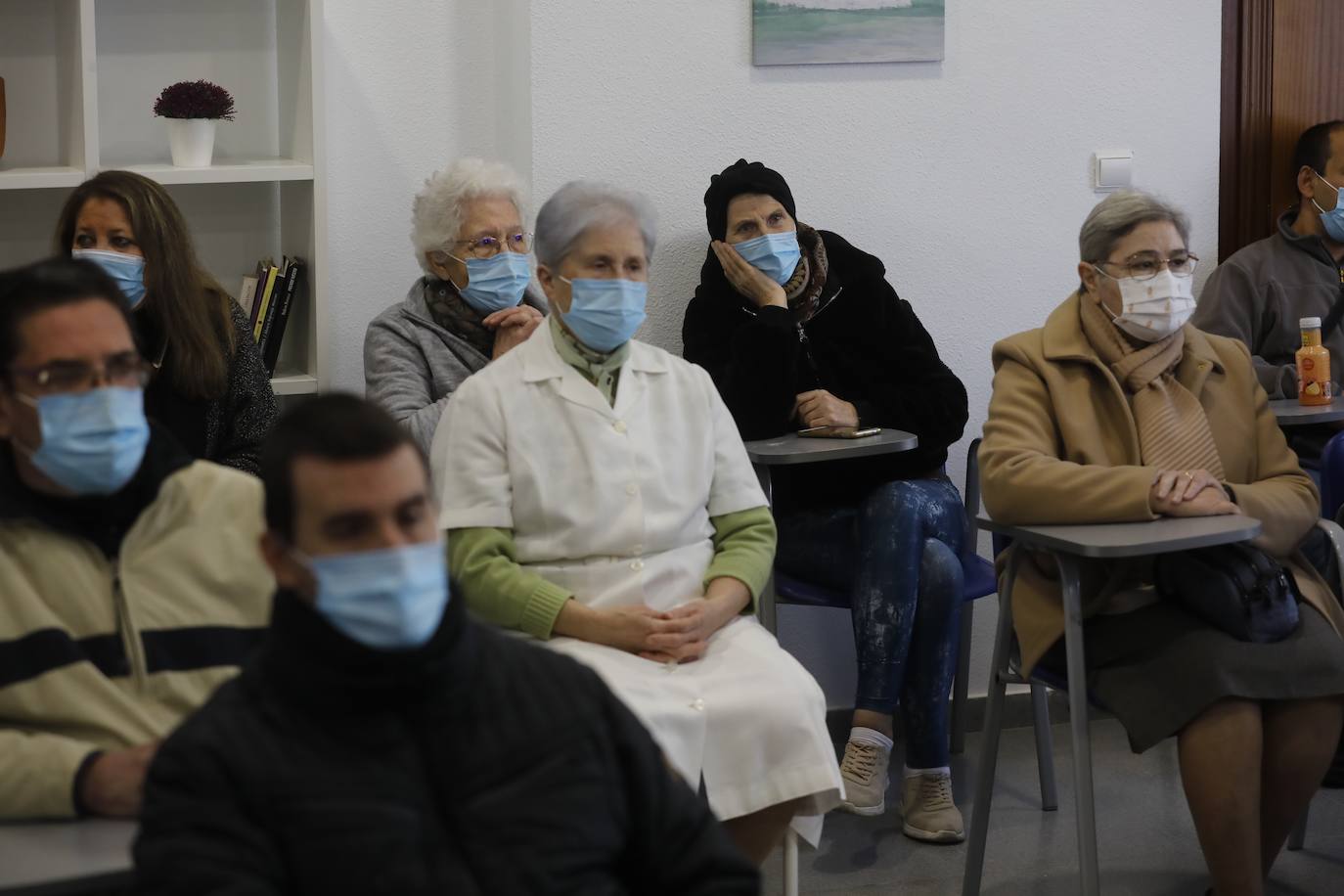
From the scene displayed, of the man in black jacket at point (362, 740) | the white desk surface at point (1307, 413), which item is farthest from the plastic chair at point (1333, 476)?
the man in black jacket at point (362, 740)

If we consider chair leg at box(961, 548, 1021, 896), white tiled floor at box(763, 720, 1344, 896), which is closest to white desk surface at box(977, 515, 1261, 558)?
chair leg at box(961, 548, 1021, 896)

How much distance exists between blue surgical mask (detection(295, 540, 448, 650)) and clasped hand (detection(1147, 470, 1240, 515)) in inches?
64.2

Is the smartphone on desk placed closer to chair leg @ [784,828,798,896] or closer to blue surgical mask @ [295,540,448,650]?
chair leg @ [784,828,798,896]

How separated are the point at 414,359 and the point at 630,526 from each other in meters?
0.88

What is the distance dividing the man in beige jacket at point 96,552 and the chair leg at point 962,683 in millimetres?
2234

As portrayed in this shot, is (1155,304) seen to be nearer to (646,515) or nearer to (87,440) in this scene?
(646,515)

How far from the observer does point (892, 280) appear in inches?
153

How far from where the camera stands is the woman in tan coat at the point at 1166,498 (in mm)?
2586

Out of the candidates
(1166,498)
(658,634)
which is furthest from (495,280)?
(1166,498)

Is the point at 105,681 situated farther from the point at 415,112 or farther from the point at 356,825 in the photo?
the point at 415,112

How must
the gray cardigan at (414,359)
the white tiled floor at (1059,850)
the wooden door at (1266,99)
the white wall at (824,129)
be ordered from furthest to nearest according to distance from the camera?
the wooden door at (1266,99) < the white wall at (824,129) < the gray cardigan at (414,359) < the white tiled floor at (1059,850)

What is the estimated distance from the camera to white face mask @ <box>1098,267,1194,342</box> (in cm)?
289

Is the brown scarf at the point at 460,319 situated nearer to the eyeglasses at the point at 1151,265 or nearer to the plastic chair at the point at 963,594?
the plastic chair at the point at 963,594

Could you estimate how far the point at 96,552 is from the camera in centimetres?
181
